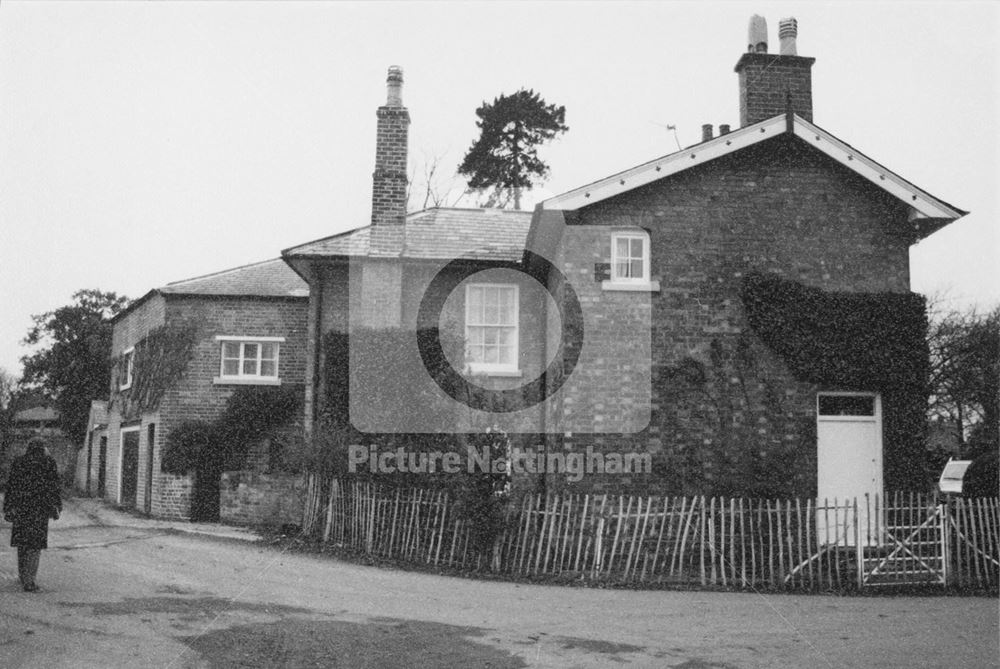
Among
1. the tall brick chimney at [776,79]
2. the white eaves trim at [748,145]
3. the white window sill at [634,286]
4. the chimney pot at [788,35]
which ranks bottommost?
the white window sill at [634,286]

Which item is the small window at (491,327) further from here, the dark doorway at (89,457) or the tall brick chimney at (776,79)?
the dark doorway at (89,457)

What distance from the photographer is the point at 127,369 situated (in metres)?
25.0

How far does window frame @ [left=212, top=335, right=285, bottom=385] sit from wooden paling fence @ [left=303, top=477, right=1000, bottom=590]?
8.00 meters

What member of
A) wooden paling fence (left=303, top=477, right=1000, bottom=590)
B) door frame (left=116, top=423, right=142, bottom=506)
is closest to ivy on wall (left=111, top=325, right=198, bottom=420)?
door frame (left=116, top=423, right=142, bottom=506)

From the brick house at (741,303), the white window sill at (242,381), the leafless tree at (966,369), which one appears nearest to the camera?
the brick house at (741,303)

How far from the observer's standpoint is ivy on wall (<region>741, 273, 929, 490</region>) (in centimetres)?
1456

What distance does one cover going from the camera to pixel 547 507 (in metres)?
12.8

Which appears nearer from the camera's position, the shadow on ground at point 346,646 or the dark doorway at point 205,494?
the shadow on ground at point 346,646

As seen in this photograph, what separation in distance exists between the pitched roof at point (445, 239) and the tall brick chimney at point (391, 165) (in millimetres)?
328

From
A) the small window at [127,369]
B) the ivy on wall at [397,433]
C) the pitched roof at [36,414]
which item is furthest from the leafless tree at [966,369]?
the pitched roof at [36,414]

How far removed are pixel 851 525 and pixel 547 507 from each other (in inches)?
226

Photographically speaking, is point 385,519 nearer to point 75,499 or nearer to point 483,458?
point 483,458

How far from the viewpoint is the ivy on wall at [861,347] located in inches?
573

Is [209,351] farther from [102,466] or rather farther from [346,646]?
[346,646]
